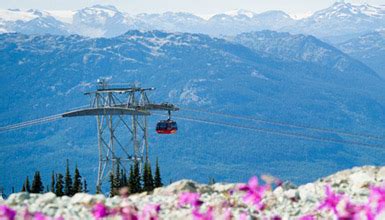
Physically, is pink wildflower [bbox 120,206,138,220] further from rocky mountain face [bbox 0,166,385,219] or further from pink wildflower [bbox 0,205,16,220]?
pink wildflower [bbox 0,205,16,220]

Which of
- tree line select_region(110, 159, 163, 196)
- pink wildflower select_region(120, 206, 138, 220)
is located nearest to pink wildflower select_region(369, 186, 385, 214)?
pink wildflower select_region(120, 206, 138, 220)

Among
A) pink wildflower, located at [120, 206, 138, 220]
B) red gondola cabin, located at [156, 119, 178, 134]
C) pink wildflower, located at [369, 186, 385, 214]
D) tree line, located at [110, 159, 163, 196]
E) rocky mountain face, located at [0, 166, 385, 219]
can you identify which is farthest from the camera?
red gondola cabin, located at [156, 119, 178, 134]

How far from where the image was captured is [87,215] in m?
12.1

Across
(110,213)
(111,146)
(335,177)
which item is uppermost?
(110,213)

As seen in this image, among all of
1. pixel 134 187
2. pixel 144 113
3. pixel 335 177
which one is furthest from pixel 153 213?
pixel 144 113

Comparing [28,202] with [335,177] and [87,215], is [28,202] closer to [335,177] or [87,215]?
[87,215]

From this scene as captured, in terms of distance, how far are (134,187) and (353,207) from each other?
37594 mm

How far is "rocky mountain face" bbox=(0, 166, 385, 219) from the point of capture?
12.1m

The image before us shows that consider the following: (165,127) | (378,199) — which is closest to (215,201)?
(378,199)

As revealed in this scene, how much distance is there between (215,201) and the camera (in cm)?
1334

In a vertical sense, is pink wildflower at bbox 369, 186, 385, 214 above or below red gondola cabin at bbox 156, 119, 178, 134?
above

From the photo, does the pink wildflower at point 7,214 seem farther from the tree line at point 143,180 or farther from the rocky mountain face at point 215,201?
the tree line at point 143,180

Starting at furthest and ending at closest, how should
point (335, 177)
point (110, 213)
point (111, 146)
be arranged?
point (111, 146)
point (335, 177)
point (110, 213)

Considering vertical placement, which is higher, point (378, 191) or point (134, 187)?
point (378, 191)
